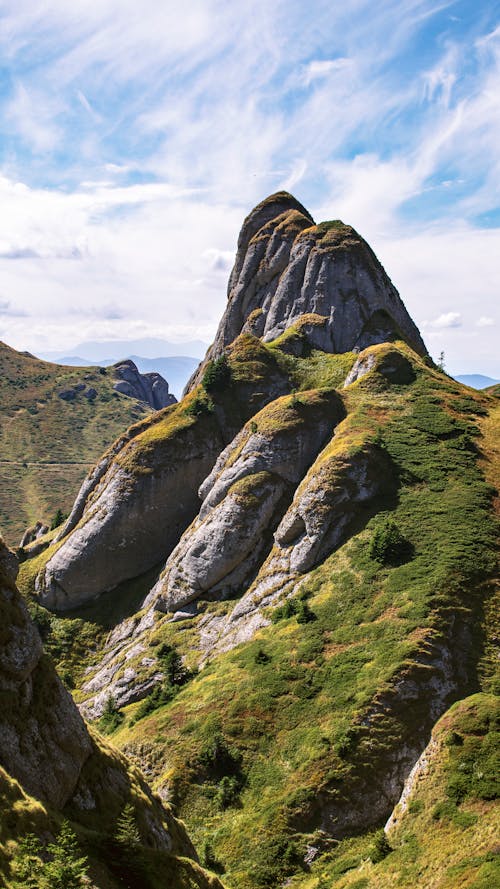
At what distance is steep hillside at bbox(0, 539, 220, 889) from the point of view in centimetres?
1770

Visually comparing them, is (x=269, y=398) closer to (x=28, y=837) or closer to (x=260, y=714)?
(x=260, y=714)

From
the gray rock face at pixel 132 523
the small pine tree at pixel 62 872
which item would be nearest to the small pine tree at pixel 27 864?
the small pine tree at pixel 62 872

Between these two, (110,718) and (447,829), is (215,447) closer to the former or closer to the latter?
(110,718)

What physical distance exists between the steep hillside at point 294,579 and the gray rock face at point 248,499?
24 centimetres

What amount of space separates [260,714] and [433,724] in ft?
37.5

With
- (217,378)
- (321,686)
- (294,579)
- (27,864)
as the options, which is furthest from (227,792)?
(217,378)

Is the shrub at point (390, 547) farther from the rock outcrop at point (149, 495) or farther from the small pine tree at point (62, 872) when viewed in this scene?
the rock outcrop at point (149, 495)

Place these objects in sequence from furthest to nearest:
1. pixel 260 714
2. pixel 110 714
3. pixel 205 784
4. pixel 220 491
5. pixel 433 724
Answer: pixel 220 491, pixel 110 714, pixel 260 714, pixel 205 784, pixel 433 724

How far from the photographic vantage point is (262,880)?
27.6 metres

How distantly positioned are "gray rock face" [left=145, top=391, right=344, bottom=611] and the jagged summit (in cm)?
2596

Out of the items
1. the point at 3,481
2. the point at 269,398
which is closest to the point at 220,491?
the point at 269,398

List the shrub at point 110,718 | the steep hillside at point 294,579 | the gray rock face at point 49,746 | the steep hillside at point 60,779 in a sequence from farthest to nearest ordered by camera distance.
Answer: the shrub at point 110,718 → the steep hillside at point 294,579 → the gray rock face at point 49,746 → the steep hillside at point 60,779

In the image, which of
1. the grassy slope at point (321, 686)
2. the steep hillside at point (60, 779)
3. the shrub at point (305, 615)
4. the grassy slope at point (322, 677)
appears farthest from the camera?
the shrub at point (305, 615)

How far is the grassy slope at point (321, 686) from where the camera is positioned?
30.5 meters
